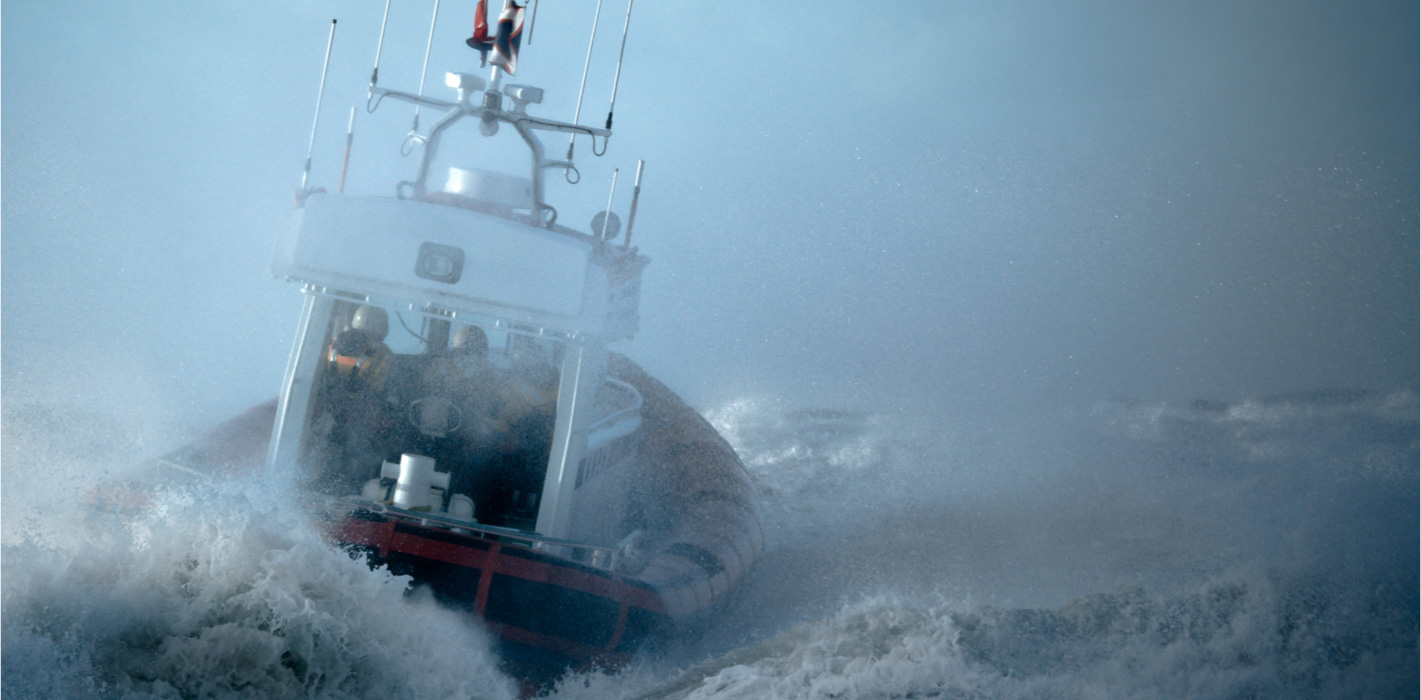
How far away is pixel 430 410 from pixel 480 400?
30 cm

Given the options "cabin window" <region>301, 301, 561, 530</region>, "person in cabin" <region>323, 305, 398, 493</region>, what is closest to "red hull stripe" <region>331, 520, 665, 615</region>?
"cabin window" <region>301, 301, 561, 530</region>

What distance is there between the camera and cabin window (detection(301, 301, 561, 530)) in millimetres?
4754

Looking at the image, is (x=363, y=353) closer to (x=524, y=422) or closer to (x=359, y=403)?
(x=359, y=403)

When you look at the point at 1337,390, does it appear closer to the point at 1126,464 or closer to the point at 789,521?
the point at 1126,464

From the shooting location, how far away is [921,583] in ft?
19.2

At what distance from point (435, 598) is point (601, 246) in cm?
230

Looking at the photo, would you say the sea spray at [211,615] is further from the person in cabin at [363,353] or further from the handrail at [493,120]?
the handrail at [493,120]

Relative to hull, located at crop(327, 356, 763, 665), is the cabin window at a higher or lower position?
higher

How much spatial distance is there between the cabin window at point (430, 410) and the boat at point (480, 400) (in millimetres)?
11

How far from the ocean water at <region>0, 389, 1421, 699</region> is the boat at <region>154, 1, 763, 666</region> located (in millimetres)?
237

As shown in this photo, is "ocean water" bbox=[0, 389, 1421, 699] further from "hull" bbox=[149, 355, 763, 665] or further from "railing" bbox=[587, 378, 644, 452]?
"railing" bbox=[587, 378, 644, 452]

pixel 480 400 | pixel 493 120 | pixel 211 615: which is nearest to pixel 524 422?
pixel 480 400

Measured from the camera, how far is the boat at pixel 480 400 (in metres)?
4.02

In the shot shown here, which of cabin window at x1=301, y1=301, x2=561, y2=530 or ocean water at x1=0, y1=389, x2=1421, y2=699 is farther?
cabin window at x1=301, y1=301, x2=561, y2=530
